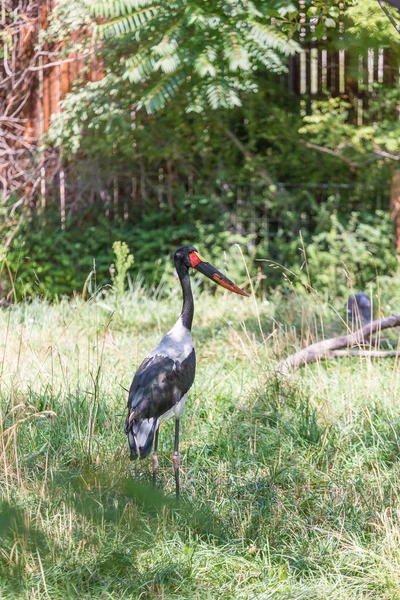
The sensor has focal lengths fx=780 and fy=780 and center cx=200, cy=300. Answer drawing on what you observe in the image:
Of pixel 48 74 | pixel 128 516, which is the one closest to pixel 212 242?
pixel 48 74

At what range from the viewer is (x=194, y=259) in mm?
3643

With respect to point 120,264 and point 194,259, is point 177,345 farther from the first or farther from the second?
point 120,264

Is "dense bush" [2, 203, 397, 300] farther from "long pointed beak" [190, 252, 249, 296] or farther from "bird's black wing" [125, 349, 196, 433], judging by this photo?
"bird's black wing" [125, 349, 196, 433]

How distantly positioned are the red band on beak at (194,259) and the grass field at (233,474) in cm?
58

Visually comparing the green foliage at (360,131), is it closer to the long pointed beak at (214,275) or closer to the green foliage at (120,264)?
the green foliage at (120,264)

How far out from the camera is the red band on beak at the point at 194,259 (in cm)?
363

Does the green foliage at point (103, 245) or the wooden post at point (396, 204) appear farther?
the wooden post at point (396, 204)

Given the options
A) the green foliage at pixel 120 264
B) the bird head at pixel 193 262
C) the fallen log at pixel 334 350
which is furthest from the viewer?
the green foliage at pixel 120 264

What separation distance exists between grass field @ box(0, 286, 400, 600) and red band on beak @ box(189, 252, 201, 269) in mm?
579

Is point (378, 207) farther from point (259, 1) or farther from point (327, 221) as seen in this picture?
point (259, 1)

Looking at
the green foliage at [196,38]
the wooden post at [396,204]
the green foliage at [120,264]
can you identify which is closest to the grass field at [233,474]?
the green foliage at [120,264]

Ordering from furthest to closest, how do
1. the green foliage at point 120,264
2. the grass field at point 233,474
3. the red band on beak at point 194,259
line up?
1. the green foliage at point 120,264
2. the red band on beak at point 194,259
3. the grass field at point 233,474

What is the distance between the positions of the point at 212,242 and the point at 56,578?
677 centimetres

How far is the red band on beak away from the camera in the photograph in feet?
11.9
